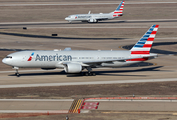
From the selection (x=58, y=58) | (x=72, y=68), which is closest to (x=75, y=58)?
(x=72, y=68)

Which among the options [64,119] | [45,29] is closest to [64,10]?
[45,29]

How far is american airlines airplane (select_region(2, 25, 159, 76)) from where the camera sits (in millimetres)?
47250

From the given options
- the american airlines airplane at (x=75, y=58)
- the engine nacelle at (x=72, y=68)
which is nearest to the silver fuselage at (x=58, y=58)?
the american airlines airplane at (x=75, y=58)

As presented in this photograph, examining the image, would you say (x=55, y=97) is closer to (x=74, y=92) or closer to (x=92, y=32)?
(x=74, y=92)

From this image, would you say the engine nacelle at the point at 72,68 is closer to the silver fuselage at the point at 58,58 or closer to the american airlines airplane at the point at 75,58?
the american airlines airplane at the point at 75,58

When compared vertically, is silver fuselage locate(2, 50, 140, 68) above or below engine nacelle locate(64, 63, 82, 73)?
above

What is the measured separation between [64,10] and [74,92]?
148 metres

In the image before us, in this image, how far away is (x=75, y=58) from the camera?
48625mm

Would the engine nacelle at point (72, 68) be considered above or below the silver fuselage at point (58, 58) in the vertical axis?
below

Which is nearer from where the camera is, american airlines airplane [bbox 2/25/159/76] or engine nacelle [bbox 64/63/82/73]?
engine nacelle [bbox 64/63/82/73]

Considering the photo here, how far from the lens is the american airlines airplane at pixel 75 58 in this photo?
155ft

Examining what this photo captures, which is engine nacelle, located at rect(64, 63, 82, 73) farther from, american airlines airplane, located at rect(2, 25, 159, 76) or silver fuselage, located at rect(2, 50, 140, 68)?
silver fuselage, located at rect(2, 50, 140, 68)

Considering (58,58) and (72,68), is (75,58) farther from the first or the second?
(58,58)

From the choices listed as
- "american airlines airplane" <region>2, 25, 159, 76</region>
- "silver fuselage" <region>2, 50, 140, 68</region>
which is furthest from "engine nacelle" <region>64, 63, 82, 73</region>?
"silver fuselage" <region>2, 50, 140, 68</region>
